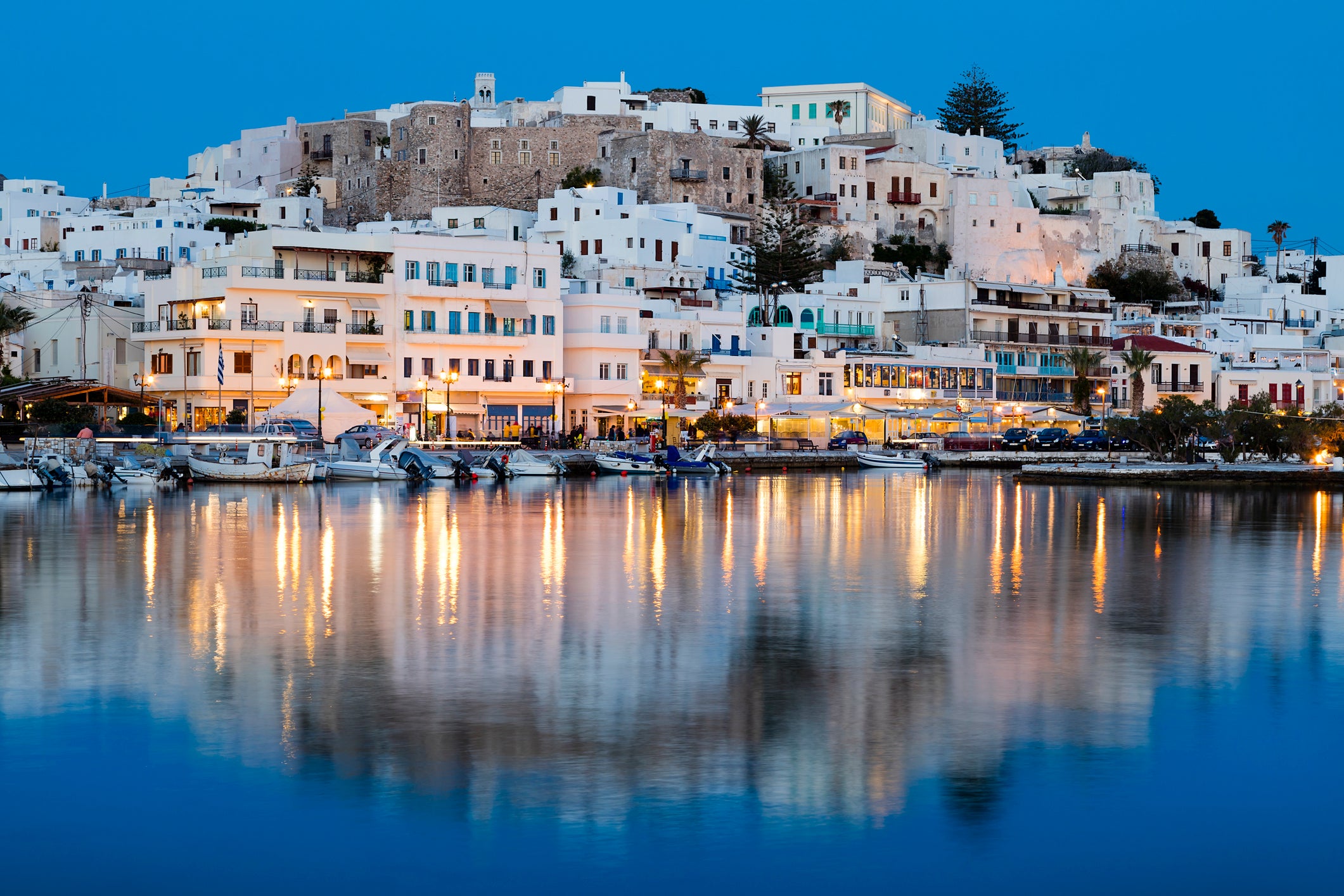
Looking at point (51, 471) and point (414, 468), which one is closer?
point (51, 471)

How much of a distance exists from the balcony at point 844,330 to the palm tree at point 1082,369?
32.4 feet

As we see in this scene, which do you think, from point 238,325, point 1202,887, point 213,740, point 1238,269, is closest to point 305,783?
point 213,740

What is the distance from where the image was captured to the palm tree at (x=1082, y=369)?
72000 millimetres

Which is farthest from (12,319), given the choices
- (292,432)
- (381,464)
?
(381,464)

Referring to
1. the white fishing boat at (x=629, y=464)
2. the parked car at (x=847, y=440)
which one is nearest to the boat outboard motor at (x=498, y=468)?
the white fishing boat at (x=629, y=464)

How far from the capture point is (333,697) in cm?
1203

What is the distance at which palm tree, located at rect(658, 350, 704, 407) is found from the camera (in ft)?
205

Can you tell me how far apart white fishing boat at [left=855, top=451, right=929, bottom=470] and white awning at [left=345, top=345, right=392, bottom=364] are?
59.0ft

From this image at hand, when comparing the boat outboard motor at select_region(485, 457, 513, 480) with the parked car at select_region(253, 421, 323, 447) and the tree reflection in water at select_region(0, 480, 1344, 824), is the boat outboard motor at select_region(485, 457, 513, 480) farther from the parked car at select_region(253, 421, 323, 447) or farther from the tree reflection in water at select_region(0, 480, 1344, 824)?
the tree reflection in water at select_region(0, 480, 1344, 824)

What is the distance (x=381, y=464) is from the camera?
45.5 metres

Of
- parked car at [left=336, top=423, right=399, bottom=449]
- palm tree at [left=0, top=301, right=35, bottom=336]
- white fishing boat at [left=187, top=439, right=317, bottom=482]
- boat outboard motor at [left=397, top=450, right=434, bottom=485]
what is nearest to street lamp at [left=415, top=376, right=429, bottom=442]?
parked car at [left=336, top=423, right=399, bottom=449]

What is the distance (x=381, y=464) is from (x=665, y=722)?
3534 centimetres

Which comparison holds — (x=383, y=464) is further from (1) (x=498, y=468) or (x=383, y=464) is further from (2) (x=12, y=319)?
(2) (x=12, y=319)

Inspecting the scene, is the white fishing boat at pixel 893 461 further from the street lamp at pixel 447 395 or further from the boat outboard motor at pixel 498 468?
the boat outboard motor at pixel 498 468
